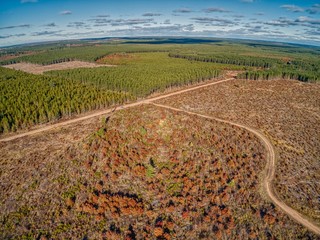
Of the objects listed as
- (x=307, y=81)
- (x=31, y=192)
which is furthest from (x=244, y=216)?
(x=307, y=81)

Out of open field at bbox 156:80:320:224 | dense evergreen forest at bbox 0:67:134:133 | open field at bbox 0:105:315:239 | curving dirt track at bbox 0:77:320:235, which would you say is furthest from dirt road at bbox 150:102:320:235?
dense evergreen forest at bbox 0:67:134:133

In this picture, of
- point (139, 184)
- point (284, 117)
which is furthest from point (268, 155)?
point (139, 184)

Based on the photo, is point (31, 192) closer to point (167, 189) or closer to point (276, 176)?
point (167, 189)

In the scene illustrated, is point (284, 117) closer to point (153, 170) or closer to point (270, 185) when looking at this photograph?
point (270, 185)

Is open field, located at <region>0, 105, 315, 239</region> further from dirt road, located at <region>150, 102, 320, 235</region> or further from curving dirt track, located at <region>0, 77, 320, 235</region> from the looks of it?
curving dirt track, located at <region>0, 77, 320, 235</region>

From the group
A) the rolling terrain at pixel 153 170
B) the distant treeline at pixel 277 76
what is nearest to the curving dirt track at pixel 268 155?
the rolling terrain at pixel 153 170
